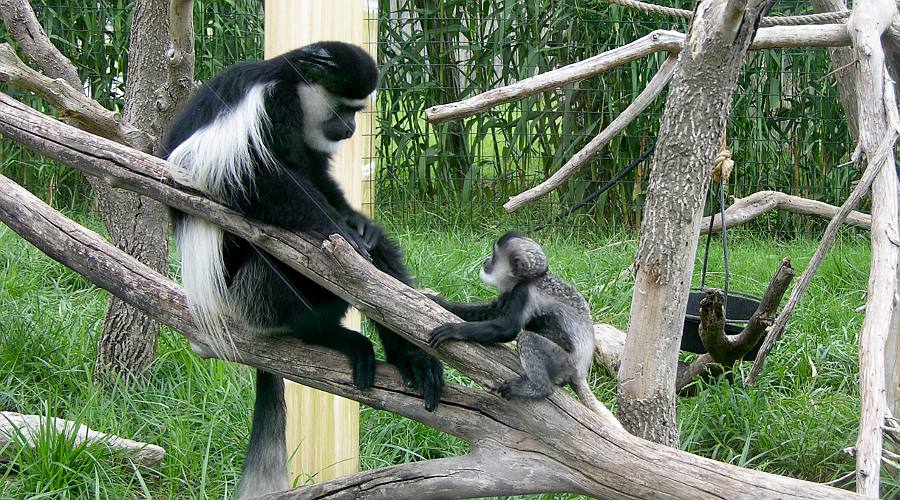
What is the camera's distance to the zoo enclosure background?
14.9 ft

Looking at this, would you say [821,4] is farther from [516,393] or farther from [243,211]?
[243,211]

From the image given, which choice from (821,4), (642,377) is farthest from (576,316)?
(821,4)

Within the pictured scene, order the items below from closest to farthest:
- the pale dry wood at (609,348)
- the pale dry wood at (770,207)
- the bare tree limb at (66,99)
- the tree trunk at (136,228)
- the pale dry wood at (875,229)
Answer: the pale dry wood at (875,229) < the bare tree limb at (66,99) < the tree trunk at (136,228) < the pale dry wood at (609,348) < the pale dry wood at (770,207)

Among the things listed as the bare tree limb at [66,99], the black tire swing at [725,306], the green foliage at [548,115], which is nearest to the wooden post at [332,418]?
the bare tree limb at [66,99]

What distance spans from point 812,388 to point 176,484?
192cm

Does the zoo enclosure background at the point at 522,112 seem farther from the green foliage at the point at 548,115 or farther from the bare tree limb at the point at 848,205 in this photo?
the bare tree limb at the point at 848,205

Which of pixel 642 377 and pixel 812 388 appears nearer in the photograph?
pixel 642 377

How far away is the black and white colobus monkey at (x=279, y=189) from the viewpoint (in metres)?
1.61

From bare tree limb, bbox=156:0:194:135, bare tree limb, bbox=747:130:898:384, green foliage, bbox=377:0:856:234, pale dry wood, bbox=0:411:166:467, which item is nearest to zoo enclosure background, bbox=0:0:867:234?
green foliage, bbox=377:0:856:234

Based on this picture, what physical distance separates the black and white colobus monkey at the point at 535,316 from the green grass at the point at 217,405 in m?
0.61

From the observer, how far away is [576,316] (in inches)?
78.0

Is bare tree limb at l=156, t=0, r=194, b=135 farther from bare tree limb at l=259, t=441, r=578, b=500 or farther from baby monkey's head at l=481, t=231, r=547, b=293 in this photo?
bare tree limb at l=259, t=441, r=578, b=500

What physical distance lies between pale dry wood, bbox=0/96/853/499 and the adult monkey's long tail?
219 millimetres

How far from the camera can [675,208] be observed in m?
1.72
